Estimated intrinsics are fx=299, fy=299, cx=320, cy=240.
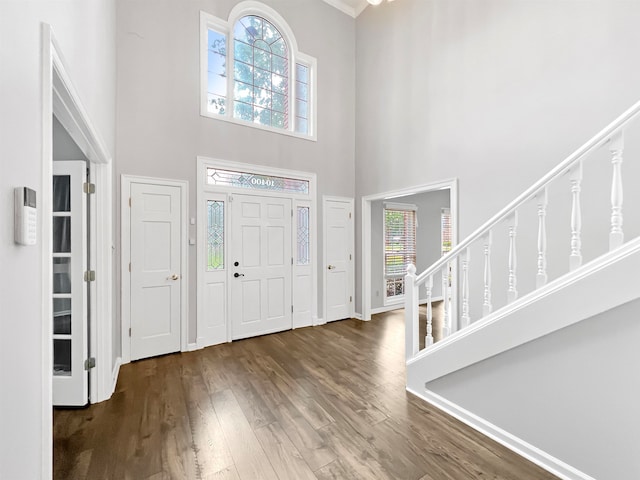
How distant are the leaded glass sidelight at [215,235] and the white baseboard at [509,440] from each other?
2.86m

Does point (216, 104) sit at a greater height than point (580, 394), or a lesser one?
greater

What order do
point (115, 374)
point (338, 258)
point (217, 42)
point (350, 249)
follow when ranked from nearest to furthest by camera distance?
point (115, 374) → point (217, 42) → point (338, 258) → point (350, 249)

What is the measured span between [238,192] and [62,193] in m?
1.93

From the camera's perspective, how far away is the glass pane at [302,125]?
4.80 meters

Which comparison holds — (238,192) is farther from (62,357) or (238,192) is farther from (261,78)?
(62,357)

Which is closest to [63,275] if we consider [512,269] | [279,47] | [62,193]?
[62,193]

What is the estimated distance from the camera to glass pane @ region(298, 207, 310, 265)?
4.67m

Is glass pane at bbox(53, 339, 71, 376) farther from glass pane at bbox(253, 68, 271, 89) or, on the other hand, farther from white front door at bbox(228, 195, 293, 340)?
glass pane at bbox(253, 68, 271, 89)

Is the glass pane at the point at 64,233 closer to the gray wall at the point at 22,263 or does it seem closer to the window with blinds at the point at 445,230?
the gray wall at the point at 22,263

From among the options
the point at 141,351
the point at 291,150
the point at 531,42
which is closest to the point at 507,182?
the point at 531,42

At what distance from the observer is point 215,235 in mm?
3961

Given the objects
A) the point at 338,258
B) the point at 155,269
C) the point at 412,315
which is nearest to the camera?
the point at 412,315

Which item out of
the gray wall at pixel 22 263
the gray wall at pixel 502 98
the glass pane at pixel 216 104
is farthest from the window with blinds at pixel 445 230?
the gray wall at pixel 22 263

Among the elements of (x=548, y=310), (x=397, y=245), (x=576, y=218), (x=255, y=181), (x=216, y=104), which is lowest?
(x=548, y=310)
